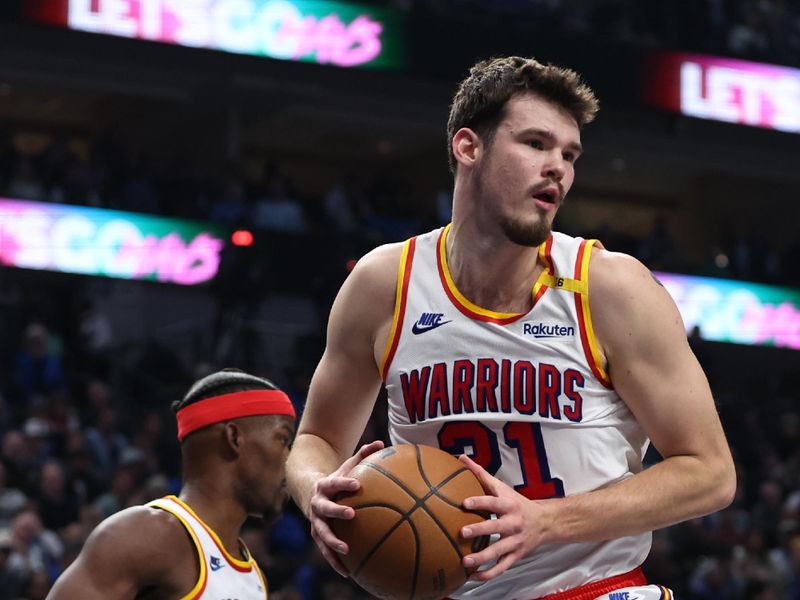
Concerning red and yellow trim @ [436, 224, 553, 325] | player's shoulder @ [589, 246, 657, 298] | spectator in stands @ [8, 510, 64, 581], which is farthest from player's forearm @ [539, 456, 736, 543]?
spectator in stands @ [8, 510, 64, 581]

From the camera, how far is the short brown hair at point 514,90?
367cm

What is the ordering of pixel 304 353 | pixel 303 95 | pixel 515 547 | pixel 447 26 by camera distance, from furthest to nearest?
pixel 303 95, pixel 447 26, pixel 304 353, pixel 515 547

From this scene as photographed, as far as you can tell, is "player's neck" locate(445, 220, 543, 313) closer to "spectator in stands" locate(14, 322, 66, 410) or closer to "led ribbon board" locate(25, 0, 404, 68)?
"spectator in stands" locate(14, 322, 66, 410)

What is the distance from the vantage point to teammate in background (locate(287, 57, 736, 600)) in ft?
11.5

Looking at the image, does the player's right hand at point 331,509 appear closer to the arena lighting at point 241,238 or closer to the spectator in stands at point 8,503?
the spectator in stands at point 8,503

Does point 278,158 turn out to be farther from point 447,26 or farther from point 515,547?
point 515,547

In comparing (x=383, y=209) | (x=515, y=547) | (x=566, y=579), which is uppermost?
(x=515, y=547)

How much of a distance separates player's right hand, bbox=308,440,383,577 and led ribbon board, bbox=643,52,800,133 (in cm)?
1592

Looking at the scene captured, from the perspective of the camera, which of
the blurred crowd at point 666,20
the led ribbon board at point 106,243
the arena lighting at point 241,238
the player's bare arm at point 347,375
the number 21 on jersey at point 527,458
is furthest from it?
the blurred crowd at point 666,20

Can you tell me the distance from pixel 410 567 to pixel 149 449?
9.22 metres

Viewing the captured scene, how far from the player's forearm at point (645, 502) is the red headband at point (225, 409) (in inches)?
86.7

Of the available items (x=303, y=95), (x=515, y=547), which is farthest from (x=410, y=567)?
(x=303, y=95)

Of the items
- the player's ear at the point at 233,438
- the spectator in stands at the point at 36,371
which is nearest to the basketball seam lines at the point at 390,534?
the player's ear at the point at 233,438

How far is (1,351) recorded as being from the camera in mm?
14266
